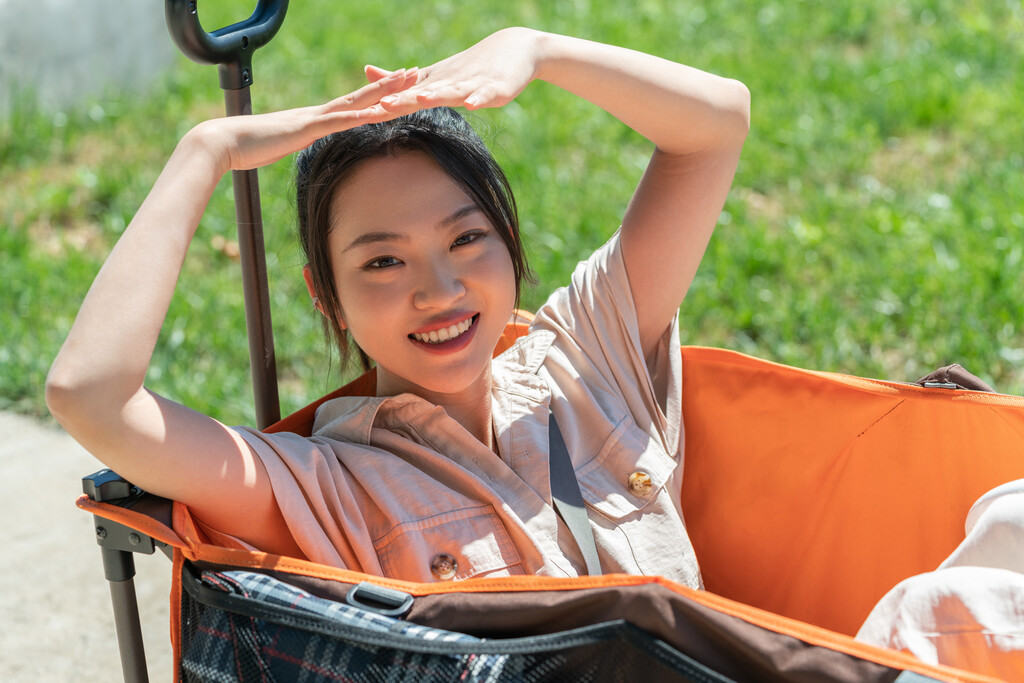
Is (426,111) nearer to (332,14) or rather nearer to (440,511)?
(440,511)

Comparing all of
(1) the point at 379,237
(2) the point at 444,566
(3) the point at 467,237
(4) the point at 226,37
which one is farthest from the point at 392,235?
(2) the point at 444,566

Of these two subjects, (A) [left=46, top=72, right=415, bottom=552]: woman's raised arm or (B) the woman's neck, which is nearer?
(A) [left=46, top=72, right=415, bottom=552]: woman's raised arm

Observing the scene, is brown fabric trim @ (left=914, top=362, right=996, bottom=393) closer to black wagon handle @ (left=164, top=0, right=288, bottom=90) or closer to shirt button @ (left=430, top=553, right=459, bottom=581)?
shirt button @ (left=430, top=553, right=459, bottom=581)

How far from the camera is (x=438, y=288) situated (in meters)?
1.67

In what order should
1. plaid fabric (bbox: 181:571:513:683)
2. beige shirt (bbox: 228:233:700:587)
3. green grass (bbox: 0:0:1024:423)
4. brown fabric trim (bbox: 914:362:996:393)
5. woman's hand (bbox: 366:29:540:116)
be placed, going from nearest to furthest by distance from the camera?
1. plaid fabric (bbox: 181:571:513:683)
2. woman's hand (bbox: 366:29:540:116)
3. beige shirt (bbox: 228:233:700:587)
4. brown fabric trim (bbox: 914:362:996:393)
5. green grass (bbox: 0:0:1024:423)

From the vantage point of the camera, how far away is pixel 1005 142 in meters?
4.28

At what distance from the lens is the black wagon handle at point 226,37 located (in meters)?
1.60

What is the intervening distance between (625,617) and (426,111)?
0.96m

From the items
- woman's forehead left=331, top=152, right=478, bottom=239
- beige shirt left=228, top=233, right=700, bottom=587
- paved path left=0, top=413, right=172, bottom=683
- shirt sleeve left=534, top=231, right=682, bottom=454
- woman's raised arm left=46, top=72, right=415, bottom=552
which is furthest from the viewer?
paved path left=0, top=413, right=172, bottom=683

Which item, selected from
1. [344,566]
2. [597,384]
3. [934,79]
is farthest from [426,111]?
[934,79]

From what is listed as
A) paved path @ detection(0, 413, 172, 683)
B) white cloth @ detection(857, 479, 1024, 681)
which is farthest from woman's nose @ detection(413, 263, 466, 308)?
paved path @ detection(0, 413, 172, 683)

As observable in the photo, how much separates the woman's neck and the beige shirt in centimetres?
3

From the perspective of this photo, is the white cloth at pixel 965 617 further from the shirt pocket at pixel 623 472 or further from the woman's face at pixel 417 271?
the woman's face at pixel 417 271

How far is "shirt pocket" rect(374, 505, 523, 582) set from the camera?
159 centimetres
